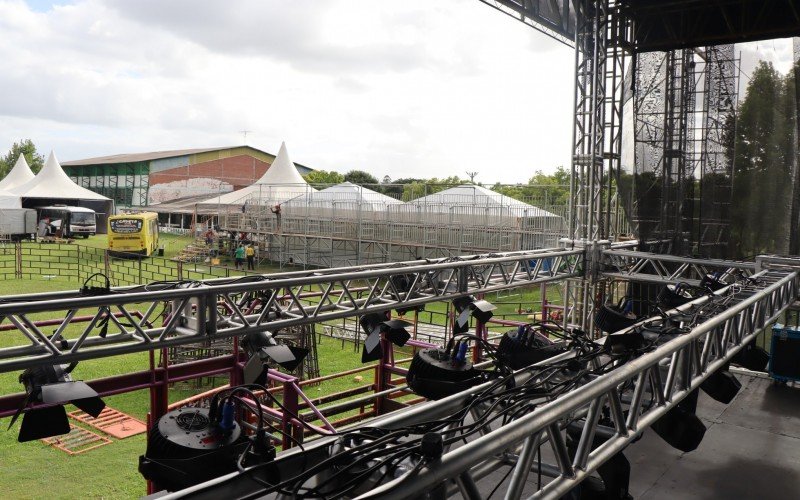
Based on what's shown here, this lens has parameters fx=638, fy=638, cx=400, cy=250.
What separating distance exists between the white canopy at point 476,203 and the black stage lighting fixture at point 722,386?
1696cm

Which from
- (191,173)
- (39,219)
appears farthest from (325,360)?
(191,173)

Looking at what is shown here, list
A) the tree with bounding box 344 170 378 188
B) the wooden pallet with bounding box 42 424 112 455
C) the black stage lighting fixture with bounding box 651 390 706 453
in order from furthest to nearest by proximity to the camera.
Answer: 1. the tree with bounding box 344 170 378 188
2. the wooden pallet with bounding box 42 424 112 455
3. the black stage lighting fixture with bounding box 651 390 706 453

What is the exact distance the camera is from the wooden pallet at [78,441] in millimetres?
10164

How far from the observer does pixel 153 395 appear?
8.03 m

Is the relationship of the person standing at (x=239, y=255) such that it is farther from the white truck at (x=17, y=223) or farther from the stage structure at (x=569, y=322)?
the stage structure at (x=569, y=322)

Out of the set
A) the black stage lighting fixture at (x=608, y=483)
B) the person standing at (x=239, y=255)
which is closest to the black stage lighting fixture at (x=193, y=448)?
→ the black stage lighting fixture at (x=608, y=483)

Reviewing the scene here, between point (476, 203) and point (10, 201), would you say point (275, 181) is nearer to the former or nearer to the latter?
point (10, 201)

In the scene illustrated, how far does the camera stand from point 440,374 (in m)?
7.25

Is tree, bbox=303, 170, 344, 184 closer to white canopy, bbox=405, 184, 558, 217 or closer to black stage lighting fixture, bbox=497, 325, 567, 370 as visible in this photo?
white canopy, bbox=405, 184, 558, 217

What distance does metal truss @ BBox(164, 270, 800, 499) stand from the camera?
10.00ft

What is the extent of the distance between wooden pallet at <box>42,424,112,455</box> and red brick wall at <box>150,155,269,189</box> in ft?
180

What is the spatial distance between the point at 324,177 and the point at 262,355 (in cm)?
6452

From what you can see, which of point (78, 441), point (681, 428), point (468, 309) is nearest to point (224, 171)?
point (78, 441)

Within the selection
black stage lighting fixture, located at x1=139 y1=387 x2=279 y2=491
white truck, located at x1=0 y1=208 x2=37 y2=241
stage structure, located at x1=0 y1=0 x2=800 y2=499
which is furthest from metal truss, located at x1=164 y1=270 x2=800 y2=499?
white truck, located at x1=0 y1=208 x2=37 y2=241
